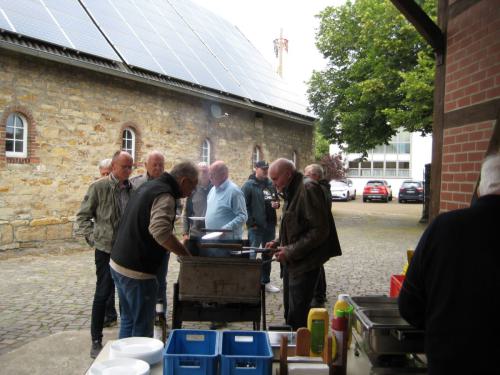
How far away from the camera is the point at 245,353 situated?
2418 millimetres

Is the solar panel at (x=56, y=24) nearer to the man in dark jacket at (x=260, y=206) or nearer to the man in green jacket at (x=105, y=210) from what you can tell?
the man in dark jacket at (x=260, y=206)

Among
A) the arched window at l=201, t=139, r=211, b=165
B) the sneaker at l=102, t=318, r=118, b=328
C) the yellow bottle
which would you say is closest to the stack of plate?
the yellow bottle

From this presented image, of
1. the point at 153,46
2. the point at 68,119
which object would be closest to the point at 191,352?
the point at 68,119

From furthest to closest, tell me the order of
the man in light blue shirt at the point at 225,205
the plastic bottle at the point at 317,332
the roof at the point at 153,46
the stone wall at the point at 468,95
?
the roof at the point at 153,46 → the man in light blue shirt at the point at 225,205 → the stone wall at the point at 468,95 → the plastic bottle at the point at 317,332

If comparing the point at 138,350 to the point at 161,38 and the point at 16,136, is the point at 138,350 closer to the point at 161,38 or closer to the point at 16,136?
the point at 16,136

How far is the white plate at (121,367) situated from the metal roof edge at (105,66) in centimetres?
882

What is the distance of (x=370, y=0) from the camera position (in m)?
19.4

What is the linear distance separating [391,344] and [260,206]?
196 inches

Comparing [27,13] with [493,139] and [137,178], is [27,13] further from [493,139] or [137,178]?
[493,139]

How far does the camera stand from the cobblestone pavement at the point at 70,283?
5.45 m

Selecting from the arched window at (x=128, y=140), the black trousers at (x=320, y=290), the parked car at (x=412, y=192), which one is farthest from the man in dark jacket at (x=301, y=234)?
the parked car at (x=412, y=192)

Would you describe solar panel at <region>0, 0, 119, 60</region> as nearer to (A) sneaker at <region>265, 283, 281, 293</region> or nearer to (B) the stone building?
(B) the stone building

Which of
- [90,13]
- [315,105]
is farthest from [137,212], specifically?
[315,105]

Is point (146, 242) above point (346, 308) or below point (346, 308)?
above
